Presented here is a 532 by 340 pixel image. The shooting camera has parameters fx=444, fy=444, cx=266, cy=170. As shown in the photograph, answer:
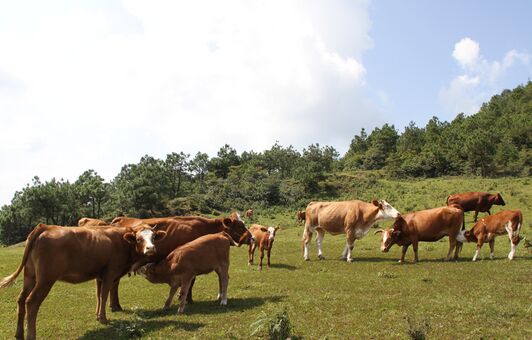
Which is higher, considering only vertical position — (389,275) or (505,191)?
(505,191)

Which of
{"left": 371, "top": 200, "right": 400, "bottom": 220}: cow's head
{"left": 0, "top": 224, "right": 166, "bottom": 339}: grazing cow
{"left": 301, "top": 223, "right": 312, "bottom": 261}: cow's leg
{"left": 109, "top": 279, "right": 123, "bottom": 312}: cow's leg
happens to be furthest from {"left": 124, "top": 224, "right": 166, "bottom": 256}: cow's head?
{"left": 371, "top": 200, "right": 400, "bottom": 220}: cow's head

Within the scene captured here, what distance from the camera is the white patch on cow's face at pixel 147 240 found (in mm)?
10797

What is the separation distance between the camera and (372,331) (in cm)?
943

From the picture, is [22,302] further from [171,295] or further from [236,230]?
[236,230]

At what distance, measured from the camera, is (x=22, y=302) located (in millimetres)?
9320

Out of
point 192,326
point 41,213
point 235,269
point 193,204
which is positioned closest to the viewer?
point 192,326

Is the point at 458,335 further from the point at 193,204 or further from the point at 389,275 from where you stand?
the point at 193,204

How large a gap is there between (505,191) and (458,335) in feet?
129

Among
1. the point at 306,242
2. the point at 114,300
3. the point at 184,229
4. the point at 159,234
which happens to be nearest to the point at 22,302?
the point at 114,300

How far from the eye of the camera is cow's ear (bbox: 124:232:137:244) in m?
11.2

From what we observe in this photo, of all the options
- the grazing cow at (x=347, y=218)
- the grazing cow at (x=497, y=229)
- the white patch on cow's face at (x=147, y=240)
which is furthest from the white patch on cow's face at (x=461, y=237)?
the white patch on cow's face at (x=147, y=240)

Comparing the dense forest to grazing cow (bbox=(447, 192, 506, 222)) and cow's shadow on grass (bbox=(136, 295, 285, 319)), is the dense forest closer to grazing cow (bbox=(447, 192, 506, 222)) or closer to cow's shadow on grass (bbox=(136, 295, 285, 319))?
grazing cow (bbox=(447, 192, 506, 222))

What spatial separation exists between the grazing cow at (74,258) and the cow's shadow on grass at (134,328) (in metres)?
0.60

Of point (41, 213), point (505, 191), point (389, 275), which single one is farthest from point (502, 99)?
point (389, 275)
